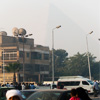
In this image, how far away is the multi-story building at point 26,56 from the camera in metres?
81.1

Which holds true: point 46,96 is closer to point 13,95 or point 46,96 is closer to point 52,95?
point 52,95

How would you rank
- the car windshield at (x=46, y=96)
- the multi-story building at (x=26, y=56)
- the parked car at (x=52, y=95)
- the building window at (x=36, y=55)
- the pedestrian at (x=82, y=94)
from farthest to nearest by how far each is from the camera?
the building window at (x=36, y=55) < the multi-story building at (x=26, y=56) < the car windshield at (x=46, y=96) < the parked car at (x=52, y=95) < the pedestrian at (x=82, y=94)

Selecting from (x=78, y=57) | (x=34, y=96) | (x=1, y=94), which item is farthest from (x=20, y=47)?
(x=34, y=96)

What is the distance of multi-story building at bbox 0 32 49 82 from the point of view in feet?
266

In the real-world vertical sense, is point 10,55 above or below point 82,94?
above

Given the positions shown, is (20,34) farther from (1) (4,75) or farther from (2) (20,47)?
(1) (4,75)

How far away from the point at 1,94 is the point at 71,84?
22.6 m

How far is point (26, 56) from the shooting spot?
84.6 metres

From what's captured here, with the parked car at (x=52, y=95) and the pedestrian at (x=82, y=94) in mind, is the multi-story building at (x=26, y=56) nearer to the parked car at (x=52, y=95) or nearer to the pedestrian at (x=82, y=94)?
the parked car at (x=52, y=95)

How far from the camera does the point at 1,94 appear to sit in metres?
16.3

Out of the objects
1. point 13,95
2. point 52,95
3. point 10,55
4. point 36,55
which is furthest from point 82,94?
point 36,55

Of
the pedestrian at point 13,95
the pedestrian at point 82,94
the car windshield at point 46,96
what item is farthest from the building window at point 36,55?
the pedestrian at point 13,95

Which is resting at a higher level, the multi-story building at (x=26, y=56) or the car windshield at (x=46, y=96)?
the multi-story building at (x=26, y=56)

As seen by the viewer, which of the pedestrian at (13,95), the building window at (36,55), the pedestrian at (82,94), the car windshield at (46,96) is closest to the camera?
the pedestrian at (13,95)
